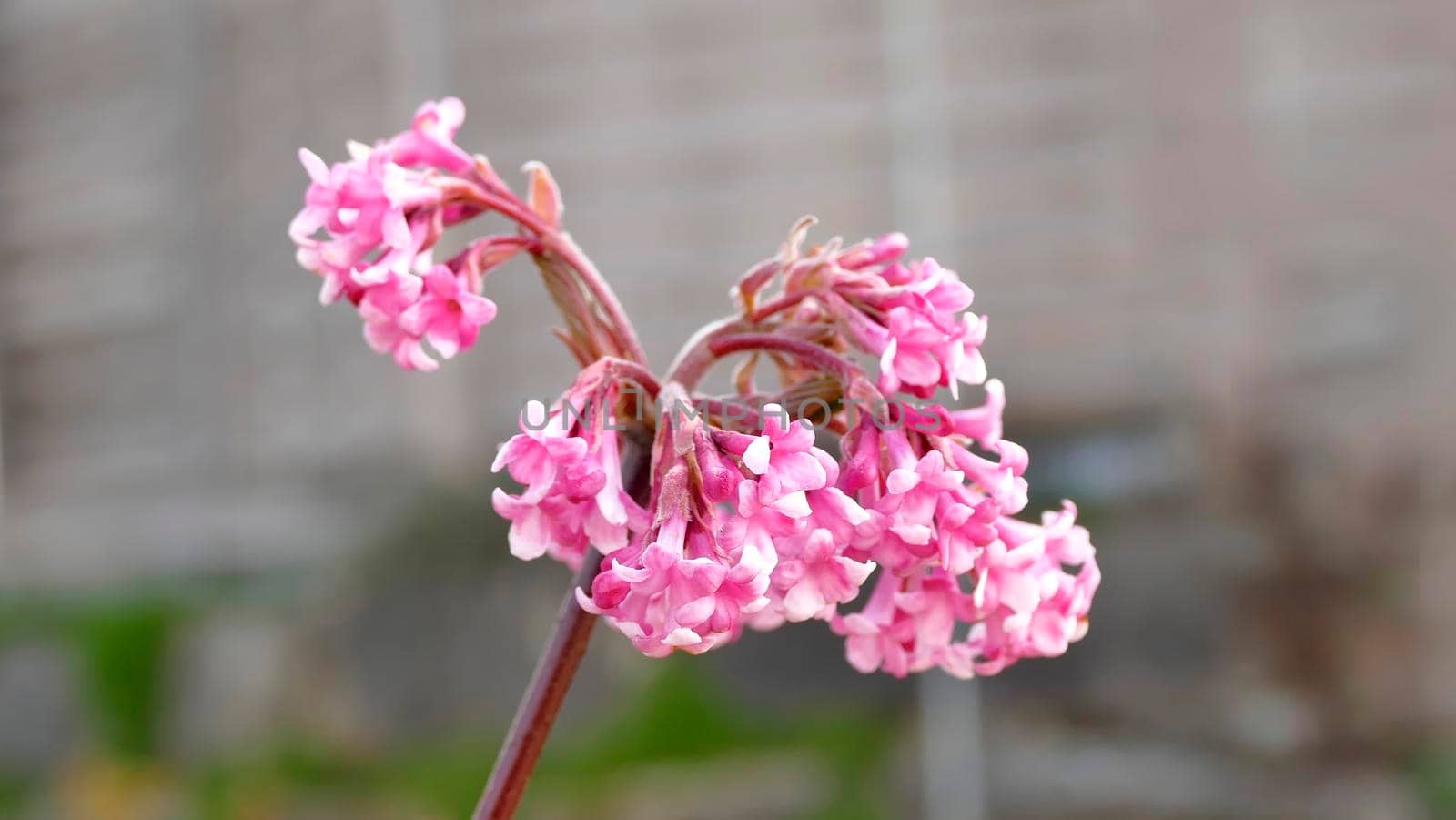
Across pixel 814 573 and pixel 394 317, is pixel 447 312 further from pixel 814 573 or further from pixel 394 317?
pixel 814 573

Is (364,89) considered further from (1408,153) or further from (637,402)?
(637,402)

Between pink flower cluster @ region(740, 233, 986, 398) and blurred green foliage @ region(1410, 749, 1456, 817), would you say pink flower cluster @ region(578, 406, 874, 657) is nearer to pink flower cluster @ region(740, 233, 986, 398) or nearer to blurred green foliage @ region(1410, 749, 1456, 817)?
pink flower cluster @ region(740, 233, 986, 398)

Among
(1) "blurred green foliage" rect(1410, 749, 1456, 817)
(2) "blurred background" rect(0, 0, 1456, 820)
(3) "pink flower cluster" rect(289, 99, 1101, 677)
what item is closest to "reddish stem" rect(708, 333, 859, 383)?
(3) "pink flower cluster" rect(289, 99, 1101, 677)

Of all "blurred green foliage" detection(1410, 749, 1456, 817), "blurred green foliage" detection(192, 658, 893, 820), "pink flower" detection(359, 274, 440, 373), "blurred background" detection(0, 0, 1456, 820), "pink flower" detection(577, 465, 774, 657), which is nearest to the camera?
"pink flower" detection(577, 465, 774, 657)

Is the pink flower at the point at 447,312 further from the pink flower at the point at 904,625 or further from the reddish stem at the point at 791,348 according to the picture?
the pink flower at the point at 904,625

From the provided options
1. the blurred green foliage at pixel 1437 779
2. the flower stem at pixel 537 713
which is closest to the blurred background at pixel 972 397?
the blurred green foliage at pixel 1437 779

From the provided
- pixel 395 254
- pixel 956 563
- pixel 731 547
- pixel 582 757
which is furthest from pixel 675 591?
pixel 582 757

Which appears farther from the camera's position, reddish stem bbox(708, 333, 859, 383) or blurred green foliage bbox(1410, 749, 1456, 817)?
blurred green foliage bbox(1410, 749, 1456, 817)
